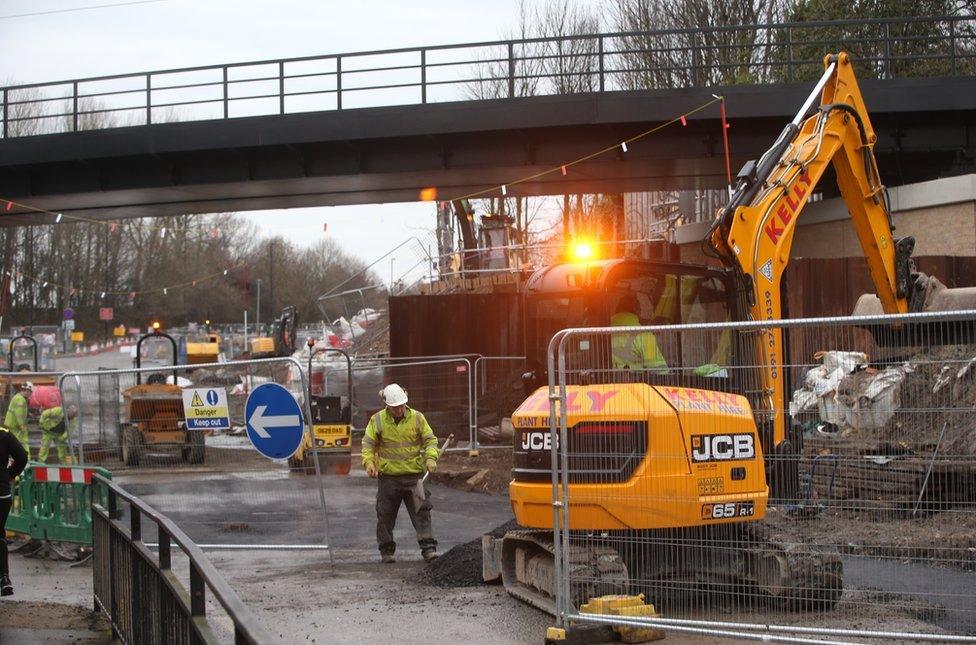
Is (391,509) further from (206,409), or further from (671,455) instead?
(671,455)

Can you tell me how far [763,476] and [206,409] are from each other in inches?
296

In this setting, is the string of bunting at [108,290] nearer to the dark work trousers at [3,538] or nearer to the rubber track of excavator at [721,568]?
the dark work trousers at [3,538]

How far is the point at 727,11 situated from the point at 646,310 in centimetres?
3995

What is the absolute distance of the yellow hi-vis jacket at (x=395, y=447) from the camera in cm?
1219

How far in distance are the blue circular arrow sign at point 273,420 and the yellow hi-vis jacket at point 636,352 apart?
5.15m

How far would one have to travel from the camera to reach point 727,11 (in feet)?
152

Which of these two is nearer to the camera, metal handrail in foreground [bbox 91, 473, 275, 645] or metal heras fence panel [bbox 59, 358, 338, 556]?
metal handrail in foreground [bbox 91, 473, 275, 645]

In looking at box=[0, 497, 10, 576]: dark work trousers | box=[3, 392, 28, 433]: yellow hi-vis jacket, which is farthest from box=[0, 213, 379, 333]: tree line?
box=[0, 497, 10, 576]: dark work trousers

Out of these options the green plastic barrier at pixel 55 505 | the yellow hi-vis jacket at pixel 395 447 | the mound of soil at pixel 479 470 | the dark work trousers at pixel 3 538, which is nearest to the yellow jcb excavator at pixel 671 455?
the yellow hi-vis jacket at pixel 395 447

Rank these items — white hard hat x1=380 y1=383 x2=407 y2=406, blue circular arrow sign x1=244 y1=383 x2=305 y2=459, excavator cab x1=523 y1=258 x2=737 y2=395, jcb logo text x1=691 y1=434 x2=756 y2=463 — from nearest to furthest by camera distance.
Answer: jcb logo text x1=691 y1=434 x2=756 y2=463
excavator cab x1=523 y1=258 x2=737 y2=395
white hard hat x1=380 y1=383 x2=407 y2=406
blue circular arrow sign x1=244 y1=383 x2=305 y2=459

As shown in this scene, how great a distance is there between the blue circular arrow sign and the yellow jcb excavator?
3759mm

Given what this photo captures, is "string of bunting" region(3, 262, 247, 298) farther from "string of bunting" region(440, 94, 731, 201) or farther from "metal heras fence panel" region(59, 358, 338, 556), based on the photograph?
"metal heras fence panel" region(59, 358, 338, 556)

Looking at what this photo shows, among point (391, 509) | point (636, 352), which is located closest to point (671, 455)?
point (636, 352)

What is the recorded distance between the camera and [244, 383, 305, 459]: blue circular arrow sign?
1252 cm
